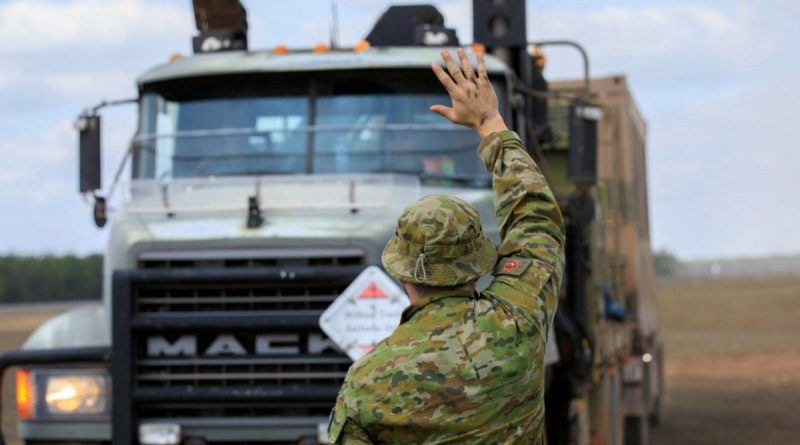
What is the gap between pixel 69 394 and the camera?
23.2 feet

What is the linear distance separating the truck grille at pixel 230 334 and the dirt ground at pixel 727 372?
8487 millimetres

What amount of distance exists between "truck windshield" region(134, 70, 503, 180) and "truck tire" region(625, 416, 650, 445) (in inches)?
230

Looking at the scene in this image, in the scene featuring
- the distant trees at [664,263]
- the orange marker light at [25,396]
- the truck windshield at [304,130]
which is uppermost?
the truck windshield at [304,130]

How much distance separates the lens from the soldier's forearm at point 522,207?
3.75 m

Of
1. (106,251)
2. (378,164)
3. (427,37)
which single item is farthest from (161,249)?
(427,37)

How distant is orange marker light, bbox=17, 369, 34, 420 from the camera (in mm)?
7137

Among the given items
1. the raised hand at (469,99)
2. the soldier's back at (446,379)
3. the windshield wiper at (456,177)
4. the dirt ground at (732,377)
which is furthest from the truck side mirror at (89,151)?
the dirt ground at (732,377)

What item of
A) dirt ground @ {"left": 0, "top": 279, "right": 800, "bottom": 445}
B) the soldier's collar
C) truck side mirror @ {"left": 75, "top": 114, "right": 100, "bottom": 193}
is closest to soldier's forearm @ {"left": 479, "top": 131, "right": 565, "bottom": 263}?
the soldier's collar

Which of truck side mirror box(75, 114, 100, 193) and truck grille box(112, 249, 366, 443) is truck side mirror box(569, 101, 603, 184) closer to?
truck grille box(112, 249, 366, 443)

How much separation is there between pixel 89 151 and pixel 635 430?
6620 mm

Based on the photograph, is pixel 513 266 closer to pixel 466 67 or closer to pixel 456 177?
pixel 466 67

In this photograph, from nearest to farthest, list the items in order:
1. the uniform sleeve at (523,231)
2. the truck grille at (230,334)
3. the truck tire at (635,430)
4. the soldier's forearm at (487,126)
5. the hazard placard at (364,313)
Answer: the uniform sleeve at (523,231), the soldier's forearm at (487,126), the hazard placard at (364,313), the truck grille at (230,334), the truck tire at (635,430)

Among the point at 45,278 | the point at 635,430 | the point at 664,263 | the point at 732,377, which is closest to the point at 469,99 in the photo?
the point at 635,430

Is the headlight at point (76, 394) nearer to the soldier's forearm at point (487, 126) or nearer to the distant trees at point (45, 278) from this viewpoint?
the soldier's forearm at point (487, 126)
